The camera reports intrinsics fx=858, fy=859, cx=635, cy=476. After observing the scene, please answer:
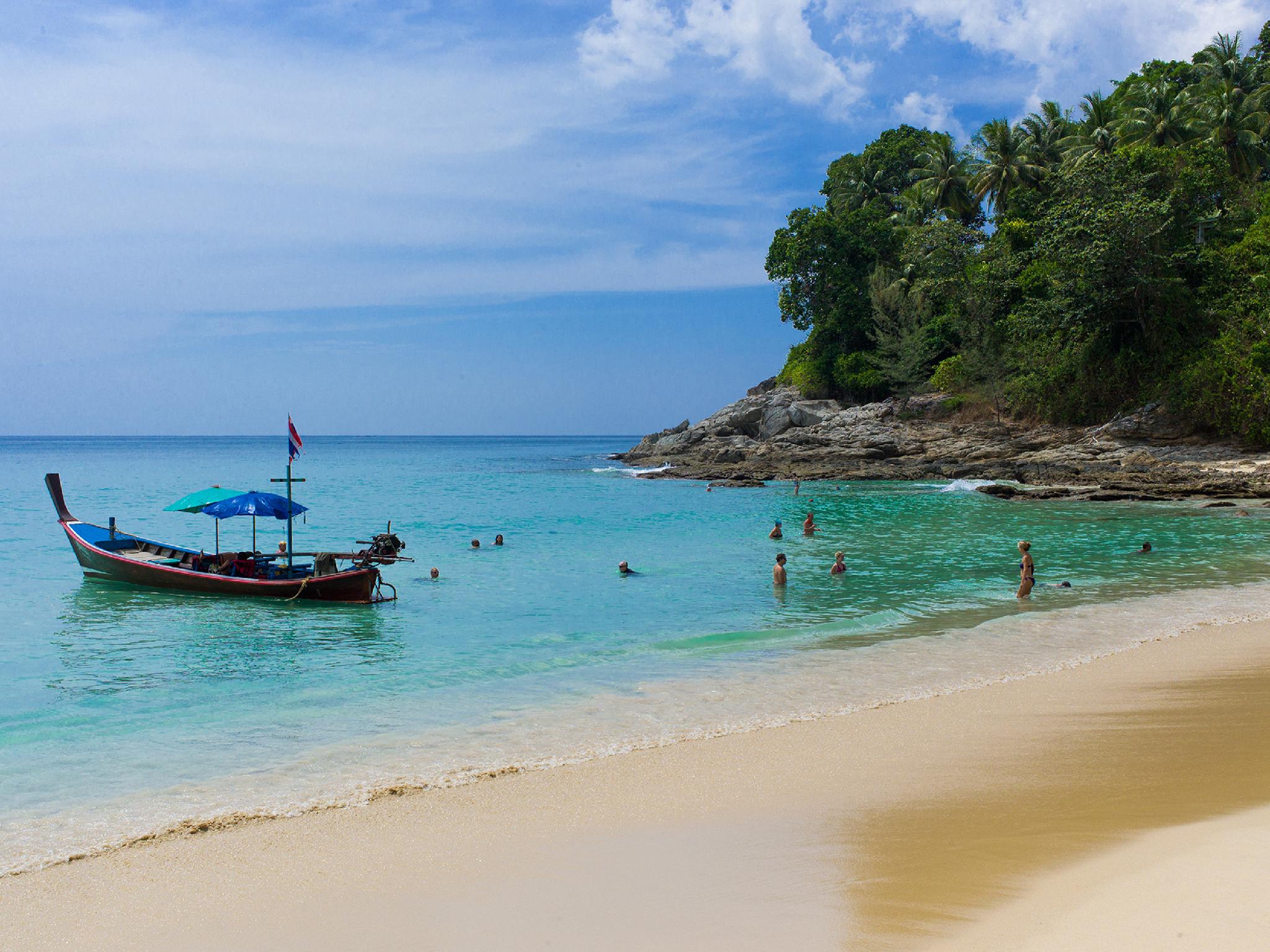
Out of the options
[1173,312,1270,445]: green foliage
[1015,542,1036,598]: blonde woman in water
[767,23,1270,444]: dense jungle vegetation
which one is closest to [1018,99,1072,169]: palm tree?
[767,23,1270,444]: dense jungle vegetation

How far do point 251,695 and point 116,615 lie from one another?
8.28 metres

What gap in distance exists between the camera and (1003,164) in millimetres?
55344

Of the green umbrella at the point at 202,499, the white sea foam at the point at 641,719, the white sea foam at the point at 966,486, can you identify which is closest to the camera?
the white sea foam at the point at 641,719

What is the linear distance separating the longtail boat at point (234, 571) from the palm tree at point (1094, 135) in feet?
151

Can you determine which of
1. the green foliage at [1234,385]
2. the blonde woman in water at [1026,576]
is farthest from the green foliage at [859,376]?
the blonde woman in water at [1026,576]

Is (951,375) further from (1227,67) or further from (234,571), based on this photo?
(234,571)

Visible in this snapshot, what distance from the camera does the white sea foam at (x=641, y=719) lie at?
718 cm

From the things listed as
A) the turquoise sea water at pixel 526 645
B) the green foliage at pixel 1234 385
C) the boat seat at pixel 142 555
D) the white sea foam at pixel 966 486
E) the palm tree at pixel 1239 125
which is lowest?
the turquoise sea water at pixel 526 645

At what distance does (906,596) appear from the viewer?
1806 centimetres

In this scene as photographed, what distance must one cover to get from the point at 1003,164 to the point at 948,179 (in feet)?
17.3

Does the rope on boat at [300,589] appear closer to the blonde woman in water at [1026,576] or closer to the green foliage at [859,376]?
the blonde woman in water at [1026,576]

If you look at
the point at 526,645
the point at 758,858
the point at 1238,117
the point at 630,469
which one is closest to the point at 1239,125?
the point at 1238,117

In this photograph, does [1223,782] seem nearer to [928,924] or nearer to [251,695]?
[928,924]

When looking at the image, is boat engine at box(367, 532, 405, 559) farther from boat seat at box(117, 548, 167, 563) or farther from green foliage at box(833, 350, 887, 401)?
green foliage at box(833, 350, 887, 401)
